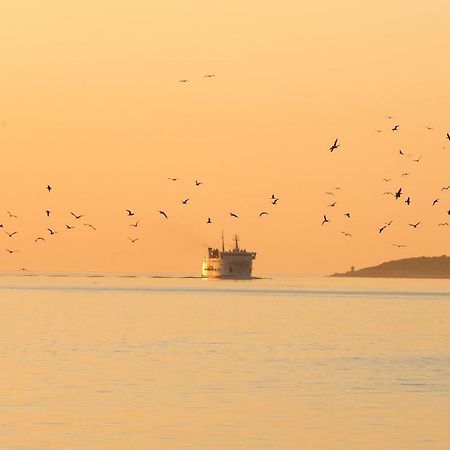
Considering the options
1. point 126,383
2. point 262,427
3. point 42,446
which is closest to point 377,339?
point 126,383

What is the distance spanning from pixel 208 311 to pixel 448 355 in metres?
80.7

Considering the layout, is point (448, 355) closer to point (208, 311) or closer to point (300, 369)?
point (300, 369)

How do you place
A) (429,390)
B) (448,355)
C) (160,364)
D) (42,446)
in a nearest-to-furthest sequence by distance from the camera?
(42,446)
(429,390)
(160,364)
(448,355)

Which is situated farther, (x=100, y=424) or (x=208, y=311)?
(x=208, y=311)

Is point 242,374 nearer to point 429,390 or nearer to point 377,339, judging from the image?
point 429,390

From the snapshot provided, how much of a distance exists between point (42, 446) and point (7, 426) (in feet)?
14.7

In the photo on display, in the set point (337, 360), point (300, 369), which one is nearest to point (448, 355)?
point (337, 360)

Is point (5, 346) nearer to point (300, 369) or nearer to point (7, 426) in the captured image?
point (300, 369)

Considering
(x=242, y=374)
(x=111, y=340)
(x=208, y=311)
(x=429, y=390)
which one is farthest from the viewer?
(x=208, y=311)

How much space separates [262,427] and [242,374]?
1910 centimetres

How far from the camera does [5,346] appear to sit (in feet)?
284

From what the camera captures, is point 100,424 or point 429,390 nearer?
point 100,424

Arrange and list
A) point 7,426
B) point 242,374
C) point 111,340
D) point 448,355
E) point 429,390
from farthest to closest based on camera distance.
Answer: point 111,340
point 448,355
point 242,374
point 429,390
point 7,426

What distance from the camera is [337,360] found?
257ft
